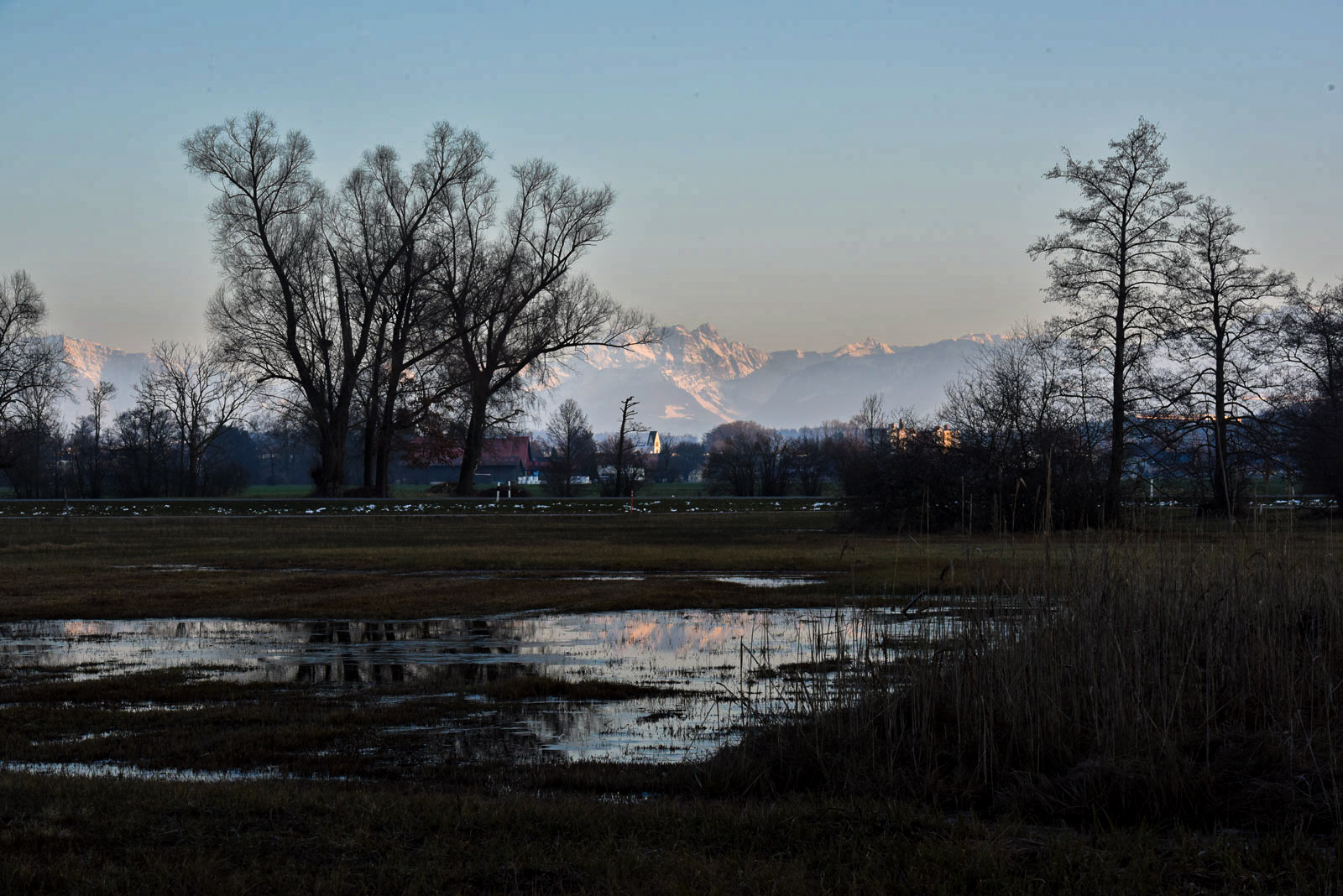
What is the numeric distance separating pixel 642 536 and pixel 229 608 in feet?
54.5

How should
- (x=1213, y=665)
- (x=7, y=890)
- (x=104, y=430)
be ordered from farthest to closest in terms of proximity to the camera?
(x=104, y=430)
(x=1213, y=665)
(x=7, y=890)

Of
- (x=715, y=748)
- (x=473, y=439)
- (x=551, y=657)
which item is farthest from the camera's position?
(x=473, y=439)

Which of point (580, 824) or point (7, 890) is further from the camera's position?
point (580, 824)

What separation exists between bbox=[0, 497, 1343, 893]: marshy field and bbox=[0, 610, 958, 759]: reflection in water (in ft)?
0.21

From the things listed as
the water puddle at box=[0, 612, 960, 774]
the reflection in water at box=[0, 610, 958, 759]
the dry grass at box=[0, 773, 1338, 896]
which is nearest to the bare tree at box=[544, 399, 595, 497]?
the reflection in water at box=[0, 610, 958, 759]

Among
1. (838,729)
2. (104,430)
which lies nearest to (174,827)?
(838,729)

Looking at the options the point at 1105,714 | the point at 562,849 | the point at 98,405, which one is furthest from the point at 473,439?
the point at 98,405

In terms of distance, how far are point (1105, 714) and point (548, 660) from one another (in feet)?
20.1

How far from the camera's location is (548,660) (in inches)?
460

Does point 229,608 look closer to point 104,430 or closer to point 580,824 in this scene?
point 580,824

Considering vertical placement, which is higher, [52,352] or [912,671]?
[52,352]

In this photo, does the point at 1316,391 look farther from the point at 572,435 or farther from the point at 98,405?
the point at 98,405

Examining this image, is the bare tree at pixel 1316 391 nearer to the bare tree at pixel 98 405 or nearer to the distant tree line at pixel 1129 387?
the distant tree line at pixel 1129 387

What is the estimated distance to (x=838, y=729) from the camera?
287 inches
